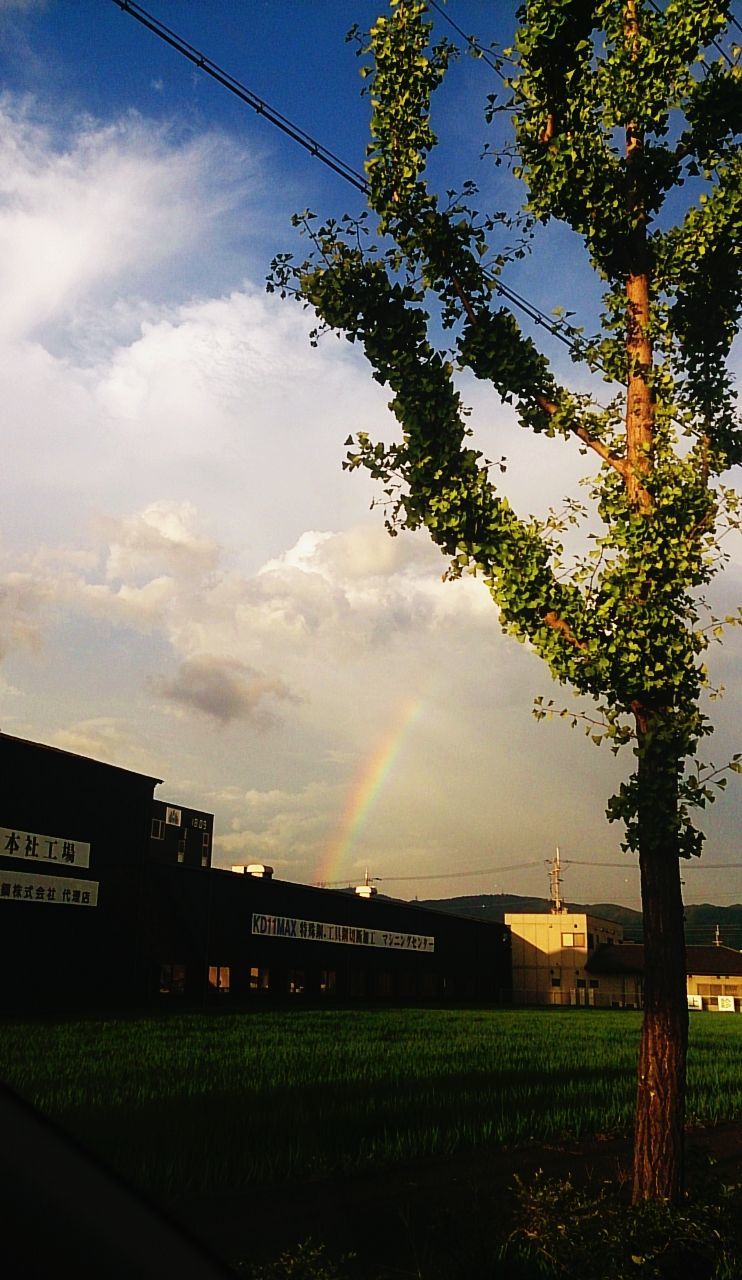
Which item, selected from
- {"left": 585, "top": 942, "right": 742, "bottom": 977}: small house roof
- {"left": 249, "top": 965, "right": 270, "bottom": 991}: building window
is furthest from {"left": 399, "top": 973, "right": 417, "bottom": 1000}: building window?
{"left": 585, "top": 942, "right": 742, "bottom": 977}: small house roof

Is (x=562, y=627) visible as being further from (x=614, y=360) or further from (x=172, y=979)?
(x=172, y=979)

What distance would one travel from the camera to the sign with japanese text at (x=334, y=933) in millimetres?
41969

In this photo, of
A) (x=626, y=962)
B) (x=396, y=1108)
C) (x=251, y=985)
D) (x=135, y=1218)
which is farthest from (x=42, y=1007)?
(x=626, y=962)

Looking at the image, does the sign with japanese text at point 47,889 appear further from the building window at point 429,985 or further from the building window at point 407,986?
the building window at point 429,985

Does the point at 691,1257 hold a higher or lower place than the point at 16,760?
lower

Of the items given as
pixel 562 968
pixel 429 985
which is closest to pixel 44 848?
pixel 429 985

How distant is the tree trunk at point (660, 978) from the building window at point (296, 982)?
36760 millimetres

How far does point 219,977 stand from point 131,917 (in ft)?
21.1

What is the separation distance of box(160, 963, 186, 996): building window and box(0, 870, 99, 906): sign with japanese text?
4.39m

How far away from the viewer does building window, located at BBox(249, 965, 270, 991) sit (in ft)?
134

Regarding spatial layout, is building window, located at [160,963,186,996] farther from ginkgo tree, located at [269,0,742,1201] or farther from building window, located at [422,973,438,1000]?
ginkgo tree, located at [269,0,742,1201]

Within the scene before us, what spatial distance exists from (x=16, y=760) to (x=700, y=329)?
25.4m

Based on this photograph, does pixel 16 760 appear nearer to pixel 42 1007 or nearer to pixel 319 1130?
pixel 42 1007

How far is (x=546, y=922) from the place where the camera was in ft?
240
